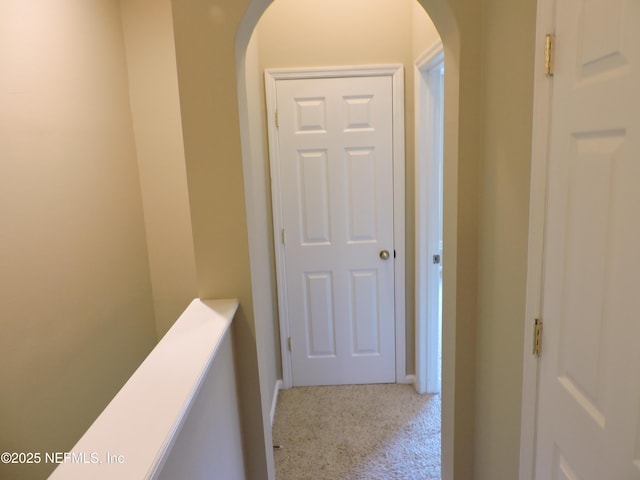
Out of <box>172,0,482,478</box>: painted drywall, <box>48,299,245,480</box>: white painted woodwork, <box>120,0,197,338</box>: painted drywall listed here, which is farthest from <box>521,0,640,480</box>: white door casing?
<box>120,0,197,338</box>: painted drywall

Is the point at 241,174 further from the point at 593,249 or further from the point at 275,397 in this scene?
the point at 275,397

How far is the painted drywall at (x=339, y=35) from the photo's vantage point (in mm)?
2504

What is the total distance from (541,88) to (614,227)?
43cm

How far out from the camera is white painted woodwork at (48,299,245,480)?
0.73 meters

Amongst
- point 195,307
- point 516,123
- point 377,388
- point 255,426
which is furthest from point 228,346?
point 377,388

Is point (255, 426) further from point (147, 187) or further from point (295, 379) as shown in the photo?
point (147, 187)

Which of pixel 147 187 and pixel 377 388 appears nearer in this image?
pixel 147 187

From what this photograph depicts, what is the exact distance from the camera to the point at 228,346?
4.80ft

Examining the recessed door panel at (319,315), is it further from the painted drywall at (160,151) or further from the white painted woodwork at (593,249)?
the white painted woodwork at (593,249)

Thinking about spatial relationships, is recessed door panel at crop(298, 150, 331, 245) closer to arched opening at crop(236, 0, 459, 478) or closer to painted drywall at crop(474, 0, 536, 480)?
arched opening at crop(236, 0, 459, 478)

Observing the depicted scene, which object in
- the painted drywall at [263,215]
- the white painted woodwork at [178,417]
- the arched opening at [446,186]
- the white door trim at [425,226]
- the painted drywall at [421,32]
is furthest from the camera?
the white door trim at [425,226]

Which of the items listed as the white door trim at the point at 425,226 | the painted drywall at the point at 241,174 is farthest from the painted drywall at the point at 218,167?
the white door trim at the point at 425,226

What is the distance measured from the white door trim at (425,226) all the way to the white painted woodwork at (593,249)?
1.51 meters

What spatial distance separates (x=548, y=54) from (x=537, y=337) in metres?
0.70
